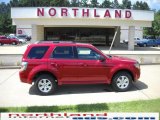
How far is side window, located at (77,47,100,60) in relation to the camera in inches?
433

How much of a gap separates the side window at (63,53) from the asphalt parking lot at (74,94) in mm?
1340

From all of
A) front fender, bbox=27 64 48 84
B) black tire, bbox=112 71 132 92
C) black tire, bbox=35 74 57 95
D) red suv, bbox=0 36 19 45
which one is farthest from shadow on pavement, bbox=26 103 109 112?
red suv, bbox=0 36 19 45

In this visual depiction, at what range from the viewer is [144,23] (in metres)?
34.2

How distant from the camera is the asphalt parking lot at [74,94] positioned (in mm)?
9812

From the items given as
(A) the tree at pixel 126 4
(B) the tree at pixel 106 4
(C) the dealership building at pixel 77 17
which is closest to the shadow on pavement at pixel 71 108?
(C) the dealership building at pixel 77 17

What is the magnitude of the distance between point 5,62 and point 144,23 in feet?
67.6


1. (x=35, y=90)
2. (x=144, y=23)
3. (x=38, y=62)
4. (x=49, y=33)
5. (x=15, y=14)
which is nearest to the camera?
(x=38, y=62)

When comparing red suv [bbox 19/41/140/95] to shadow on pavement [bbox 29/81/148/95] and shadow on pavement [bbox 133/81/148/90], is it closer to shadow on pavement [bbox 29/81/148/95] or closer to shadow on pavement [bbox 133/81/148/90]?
shadow on pavement [bbox 29/81/148/95]

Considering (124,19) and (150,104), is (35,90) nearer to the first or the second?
(150,104)

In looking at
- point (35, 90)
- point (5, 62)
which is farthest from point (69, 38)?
point (35, 90)

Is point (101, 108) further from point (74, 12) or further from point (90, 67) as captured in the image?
point (74, 12)

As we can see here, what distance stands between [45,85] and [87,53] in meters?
1.88

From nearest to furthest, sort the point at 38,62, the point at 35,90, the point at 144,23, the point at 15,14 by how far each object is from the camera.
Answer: the point at 38,62
the point at 35,90
the point at 15,14
the point at 144,23

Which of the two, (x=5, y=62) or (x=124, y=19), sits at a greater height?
(x=124, y=19)
